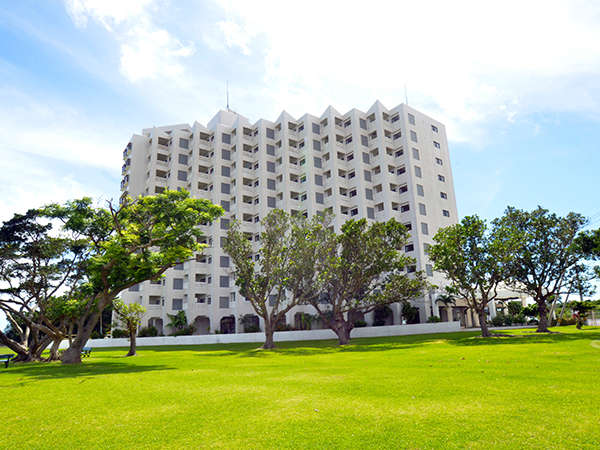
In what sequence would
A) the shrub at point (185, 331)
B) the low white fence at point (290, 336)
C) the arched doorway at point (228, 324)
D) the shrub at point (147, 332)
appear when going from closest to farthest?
the low white fence at point (290, 336) → the shrub at point (147, 332) → the shrub at point (185, 331) → the arched doorway at point (228, 324)

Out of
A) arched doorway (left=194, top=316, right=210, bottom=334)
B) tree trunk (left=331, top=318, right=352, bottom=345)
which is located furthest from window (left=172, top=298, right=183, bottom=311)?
tree trunk (left=331, top=318, right=352, bottom=345)

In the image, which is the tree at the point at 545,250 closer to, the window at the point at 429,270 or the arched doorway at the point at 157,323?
the window at the point at 429,270

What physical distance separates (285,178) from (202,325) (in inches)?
1173

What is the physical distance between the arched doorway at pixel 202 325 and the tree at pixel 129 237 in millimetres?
44194

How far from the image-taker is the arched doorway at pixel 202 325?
2790 inches

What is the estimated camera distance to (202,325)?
236 ft

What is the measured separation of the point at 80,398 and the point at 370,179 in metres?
63.9

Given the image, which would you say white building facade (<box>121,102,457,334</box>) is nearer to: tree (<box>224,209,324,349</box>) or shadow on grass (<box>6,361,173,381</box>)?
tree (<box>224,209,324,349</box>)

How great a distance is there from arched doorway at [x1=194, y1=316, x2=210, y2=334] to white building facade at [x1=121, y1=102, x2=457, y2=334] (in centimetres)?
17

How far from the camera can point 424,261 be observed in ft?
203

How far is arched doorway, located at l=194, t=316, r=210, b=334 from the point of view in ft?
233

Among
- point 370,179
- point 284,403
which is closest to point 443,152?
point 370,179

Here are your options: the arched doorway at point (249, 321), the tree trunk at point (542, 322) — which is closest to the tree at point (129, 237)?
the tree trunk at point (542, 322)

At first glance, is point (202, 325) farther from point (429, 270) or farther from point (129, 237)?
point (129, 237)
